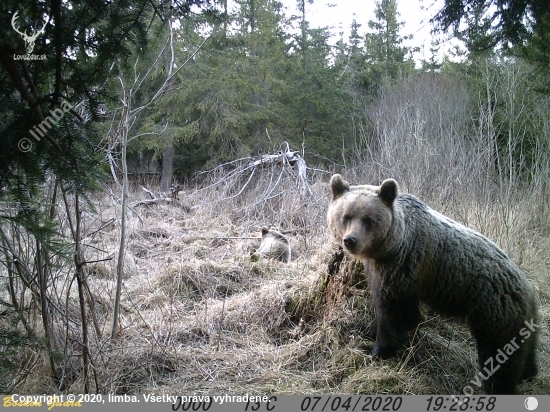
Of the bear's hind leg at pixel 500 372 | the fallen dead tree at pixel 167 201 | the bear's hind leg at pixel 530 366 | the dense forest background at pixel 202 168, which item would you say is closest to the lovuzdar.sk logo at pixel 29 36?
the dense forest background at pixel 202 168

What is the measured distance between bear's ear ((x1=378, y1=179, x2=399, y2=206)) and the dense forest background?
1.41 metres

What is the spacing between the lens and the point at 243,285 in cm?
645

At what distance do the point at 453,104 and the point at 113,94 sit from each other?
1251cm

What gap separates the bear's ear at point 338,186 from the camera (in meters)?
4.05

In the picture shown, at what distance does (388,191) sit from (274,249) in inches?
162

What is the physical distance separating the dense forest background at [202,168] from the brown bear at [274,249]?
1.35ft

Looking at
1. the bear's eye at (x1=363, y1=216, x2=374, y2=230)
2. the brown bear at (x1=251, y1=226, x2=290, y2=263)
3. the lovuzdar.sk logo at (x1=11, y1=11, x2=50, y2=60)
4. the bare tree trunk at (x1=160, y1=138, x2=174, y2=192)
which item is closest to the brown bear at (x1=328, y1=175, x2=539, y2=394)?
the bear's eye at (x1=363, y1=216, x2=374, y2=230)

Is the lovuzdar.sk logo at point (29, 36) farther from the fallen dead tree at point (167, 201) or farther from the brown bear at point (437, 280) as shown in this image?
the fallen dead tree at point (167, 201)

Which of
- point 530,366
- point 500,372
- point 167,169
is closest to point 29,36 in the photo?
point 500,372

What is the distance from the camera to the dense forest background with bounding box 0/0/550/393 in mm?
2836

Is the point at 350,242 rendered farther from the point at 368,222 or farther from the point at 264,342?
the point at 264,342

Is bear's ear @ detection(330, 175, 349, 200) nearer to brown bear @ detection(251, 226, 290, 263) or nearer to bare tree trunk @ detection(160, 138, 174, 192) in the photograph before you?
brown bear @ detection(251, 226, 290, 263)

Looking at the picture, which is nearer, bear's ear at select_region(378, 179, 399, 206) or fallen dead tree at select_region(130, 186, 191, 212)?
bear's ear at select_region(378, 179, 399, 206)

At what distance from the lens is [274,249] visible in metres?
7.71
